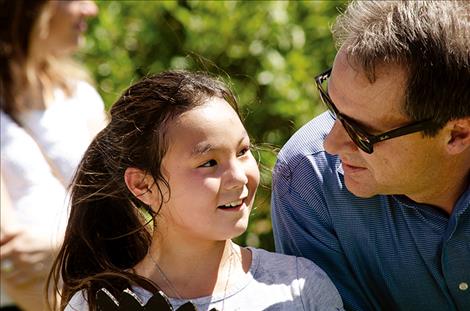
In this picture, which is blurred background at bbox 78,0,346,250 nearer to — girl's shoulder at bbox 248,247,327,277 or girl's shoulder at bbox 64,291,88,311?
girl's shoulder at bbox 248,247,327,277

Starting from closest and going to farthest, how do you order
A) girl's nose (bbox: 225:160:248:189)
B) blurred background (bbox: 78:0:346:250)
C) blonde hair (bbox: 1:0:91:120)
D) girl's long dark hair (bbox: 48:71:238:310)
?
1. girl's nose (bbox: 225:160:248:189)
2. girl's long dark hair (bbox: 48:71:238:310)
3. blonde hair (bbox: 1:0:91:120)
4. blurred background (bbox: 78:0:346:250)

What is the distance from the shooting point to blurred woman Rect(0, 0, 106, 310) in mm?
4262

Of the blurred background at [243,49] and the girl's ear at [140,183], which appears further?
the blurred background at [243,49]

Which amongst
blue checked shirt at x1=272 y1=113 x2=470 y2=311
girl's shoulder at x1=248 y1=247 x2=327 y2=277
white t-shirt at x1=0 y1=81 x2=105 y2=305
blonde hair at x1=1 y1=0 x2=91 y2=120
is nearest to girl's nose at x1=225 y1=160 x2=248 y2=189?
girl's shoulder at x1=248 y1=247 x2=327 y2=277

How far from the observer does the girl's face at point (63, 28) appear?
4.73 metres

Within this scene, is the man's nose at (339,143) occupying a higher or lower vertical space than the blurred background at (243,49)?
higher

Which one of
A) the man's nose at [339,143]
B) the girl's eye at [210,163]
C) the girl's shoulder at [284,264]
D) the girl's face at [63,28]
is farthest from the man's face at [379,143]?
the girl's face at [63,28]

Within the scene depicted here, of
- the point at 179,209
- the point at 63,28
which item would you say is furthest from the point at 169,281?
the point at 63,28

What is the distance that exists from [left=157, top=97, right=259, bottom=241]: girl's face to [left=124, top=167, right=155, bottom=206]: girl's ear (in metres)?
0.06

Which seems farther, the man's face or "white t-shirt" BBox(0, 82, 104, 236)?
"white t-shirt" BBox(0, 82, 104, 236)

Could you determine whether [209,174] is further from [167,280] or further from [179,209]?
[167,280]

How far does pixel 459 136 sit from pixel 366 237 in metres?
0.41

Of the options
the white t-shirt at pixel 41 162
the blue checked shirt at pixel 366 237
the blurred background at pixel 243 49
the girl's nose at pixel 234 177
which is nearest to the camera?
the girl's nose at pixel 234 177

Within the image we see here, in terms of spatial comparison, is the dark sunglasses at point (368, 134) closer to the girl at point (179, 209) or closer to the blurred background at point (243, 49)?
the girl at point (179, 209)
